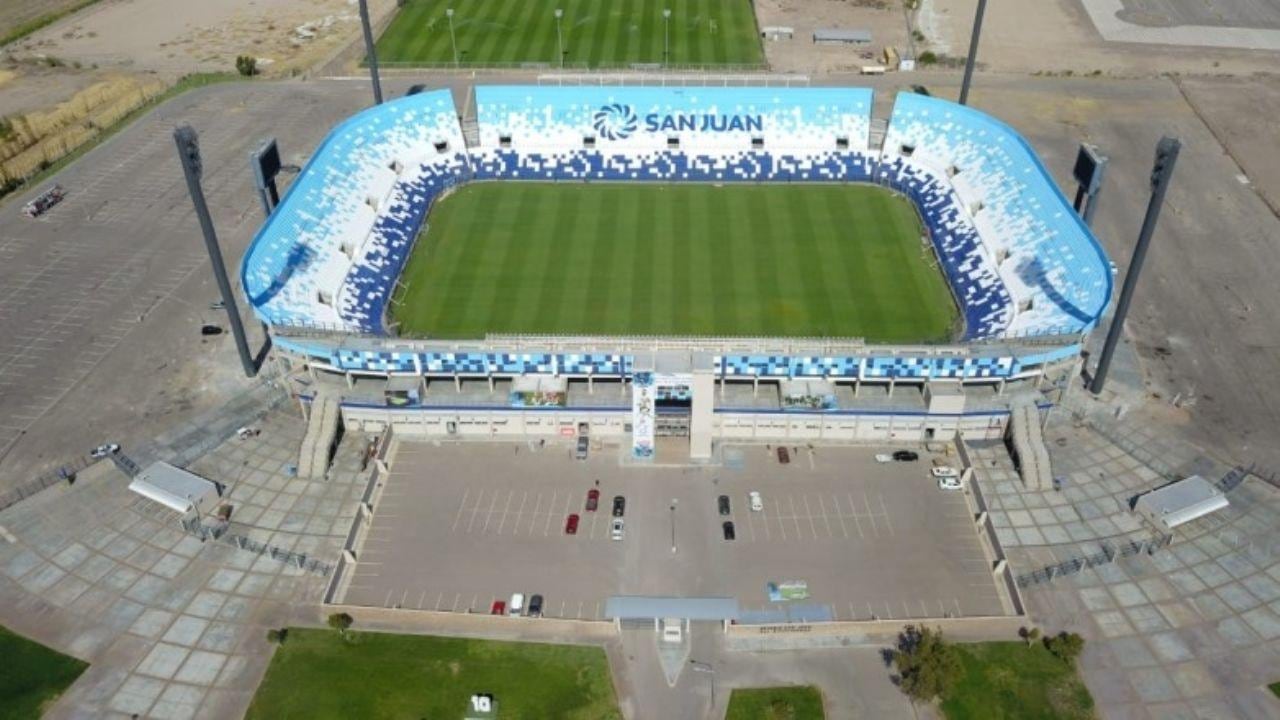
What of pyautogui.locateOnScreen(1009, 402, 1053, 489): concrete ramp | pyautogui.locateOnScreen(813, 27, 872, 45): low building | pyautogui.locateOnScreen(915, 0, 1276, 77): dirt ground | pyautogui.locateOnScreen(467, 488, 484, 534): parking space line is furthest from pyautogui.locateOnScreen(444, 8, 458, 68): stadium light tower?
pyautogui.locateOnScreen(1009, 402, 1053, 489): concrete ramp

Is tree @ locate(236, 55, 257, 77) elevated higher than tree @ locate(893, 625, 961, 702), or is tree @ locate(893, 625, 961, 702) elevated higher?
tree @ locate(236, 55, 257, 77)

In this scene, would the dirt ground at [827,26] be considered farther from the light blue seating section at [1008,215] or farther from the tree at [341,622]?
the tree at [341,622]

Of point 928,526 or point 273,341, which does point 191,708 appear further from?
point 928,526

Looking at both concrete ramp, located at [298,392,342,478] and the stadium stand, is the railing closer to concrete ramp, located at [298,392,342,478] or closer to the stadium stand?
concrete ramp, located at [298,392,342,478]

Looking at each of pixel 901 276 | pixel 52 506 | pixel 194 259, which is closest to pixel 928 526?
pixel 901 276

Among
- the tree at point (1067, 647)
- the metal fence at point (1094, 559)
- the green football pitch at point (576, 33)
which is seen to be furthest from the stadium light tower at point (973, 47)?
the tree at point (1067, 647)

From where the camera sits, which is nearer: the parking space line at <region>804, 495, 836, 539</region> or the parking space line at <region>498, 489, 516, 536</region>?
the parking space line at <region>804, 495, 836, 539</region>

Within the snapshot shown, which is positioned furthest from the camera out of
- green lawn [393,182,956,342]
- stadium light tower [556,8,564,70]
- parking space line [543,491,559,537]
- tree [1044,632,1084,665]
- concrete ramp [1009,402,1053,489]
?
stadium light tower [556,8,564,70]
